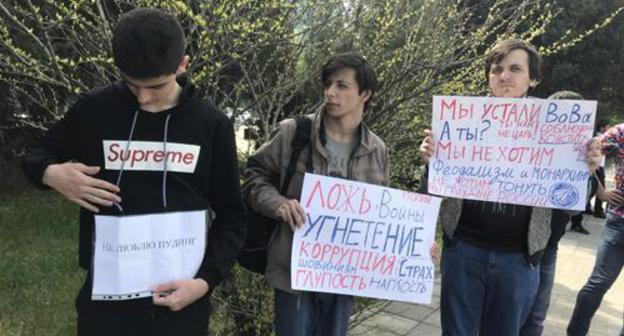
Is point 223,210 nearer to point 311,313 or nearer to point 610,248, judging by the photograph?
point 311,313

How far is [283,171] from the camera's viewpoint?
231cm

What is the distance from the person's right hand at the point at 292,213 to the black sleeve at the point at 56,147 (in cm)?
82

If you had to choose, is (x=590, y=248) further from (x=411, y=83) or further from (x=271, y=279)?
(x=271, y=279)

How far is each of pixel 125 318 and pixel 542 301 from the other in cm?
286

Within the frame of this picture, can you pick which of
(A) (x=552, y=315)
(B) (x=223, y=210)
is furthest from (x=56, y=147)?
(A) (x=552, y=315)

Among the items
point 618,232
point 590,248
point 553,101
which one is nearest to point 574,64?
point 590,248

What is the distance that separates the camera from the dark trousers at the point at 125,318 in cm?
168

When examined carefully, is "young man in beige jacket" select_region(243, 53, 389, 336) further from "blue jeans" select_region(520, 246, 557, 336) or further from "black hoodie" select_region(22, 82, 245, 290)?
"blue jeans" select_region(520, 246, 557, 336)

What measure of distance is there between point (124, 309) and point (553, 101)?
206cm

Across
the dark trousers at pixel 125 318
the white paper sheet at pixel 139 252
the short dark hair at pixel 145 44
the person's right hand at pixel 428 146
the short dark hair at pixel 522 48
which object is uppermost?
the short dark hair at pixel 522 48

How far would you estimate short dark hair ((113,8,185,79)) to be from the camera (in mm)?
1540

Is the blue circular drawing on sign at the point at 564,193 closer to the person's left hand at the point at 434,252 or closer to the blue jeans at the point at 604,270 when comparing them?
the person's left hand at the point at 434,252

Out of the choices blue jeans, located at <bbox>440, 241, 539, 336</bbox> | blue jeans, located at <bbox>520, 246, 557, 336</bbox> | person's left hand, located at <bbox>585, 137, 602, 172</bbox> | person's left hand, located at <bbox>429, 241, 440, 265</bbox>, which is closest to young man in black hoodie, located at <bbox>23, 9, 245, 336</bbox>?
person's left hand, located at <bbox>429, 241, 440, 265</bbox>

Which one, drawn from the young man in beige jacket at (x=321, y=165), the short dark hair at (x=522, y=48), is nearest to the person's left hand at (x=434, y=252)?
the young man in beige jacket at (x=321, y=165)
